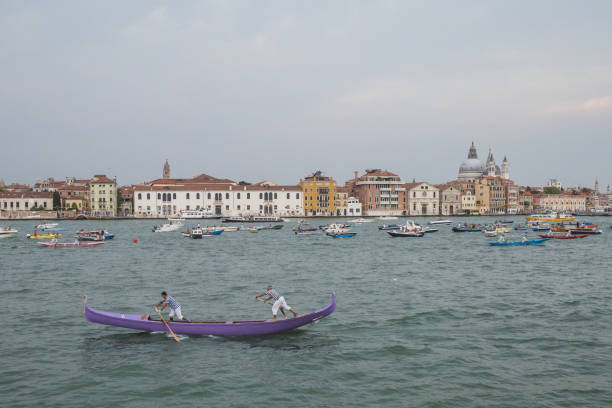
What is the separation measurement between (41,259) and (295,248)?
699 inches

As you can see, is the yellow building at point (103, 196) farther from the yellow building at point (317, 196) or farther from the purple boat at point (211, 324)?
the purple boat at point (211, 324)

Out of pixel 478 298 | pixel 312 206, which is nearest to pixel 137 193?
pixel 312 206

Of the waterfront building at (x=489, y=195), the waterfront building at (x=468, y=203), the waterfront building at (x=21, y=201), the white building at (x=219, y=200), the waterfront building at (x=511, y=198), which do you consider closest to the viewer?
the waterfront building at (x=21, y=201)

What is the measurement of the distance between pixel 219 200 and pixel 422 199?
44.6 m

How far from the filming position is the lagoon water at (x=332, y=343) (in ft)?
36.3

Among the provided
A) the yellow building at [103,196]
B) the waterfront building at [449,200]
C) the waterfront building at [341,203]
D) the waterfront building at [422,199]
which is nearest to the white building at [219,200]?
the yellow building at [103,196]

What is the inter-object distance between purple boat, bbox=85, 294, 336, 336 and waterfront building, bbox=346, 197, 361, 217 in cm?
9963

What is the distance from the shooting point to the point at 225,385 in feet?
37.6

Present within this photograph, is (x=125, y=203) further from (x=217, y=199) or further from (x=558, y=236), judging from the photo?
(x=558, y=236)

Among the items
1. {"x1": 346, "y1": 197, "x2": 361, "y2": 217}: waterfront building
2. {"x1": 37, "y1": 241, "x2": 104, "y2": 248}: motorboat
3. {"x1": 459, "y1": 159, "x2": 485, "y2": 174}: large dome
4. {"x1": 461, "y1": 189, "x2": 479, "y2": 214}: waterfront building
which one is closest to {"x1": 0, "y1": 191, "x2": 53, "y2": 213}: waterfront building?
{"x1": 346, "y1": 197, "x2": 361, "y2": 217}: waterfront building

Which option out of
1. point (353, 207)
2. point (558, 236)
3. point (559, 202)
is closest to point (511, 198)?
point (559, 202)

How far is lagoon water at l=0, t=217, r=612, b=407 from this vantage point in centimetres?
1106

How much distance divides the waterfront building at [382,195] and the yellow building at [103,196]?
50183 millimetres

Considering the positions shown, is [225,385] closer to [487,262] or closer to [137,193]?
[487,262]
